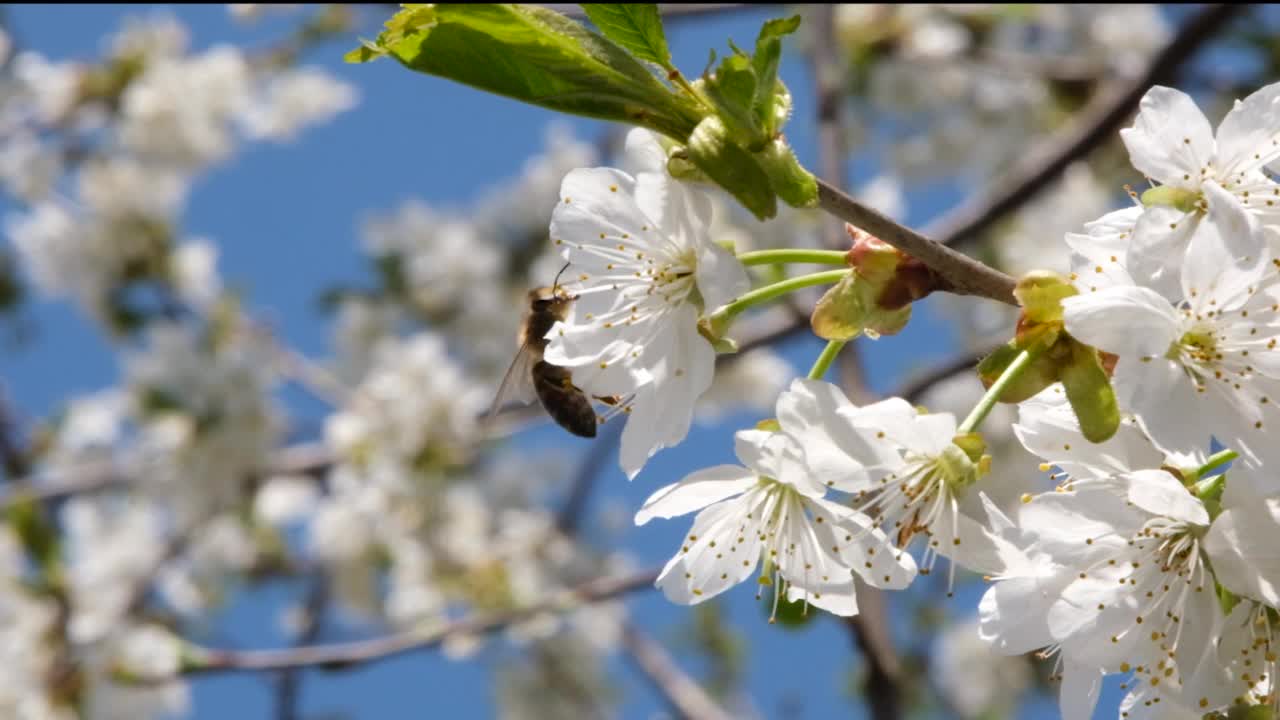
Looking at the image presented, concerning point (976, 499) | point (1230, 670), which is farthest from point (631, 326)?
point (1230, 670)

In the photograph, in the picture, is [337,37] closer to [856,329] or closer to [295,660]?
[295,660]

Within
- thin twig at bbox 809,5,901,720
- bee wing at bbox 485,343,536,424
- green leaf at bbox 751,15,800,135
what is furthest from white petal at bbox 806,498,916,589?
thin twig at bbox 809,5,901,720

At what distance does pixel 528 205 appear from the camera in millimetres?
5852

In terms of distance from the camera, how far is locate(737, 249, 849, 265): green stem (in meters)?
1.18

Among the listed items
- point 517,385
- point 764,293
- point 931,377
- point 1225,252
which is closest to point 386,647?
point 517,385

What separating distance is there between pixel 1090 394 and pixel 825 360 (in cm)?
26

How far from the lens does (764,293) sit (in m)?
1.22

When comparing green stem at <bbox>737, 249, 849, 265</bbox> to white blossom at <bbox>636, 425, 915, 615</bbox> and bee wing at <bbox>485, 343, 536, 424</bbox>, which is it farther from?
bee wing at <bbox>485, 343, 536, 424</bbox>

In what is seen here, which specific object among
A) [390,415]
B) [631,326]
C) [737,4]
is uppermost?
[737,4]

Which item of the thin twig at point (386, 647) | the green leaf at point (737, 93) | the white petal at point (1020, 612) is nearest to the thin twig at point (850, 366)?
the thin twig at point (386, 647)

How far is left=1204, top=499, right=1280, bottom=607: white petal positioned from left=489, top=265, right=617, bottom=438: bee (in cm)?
88

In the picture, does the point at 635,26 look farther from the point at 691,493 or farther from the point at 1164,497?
the point at 1164,497

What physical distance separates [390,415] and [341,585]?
38.6 inches

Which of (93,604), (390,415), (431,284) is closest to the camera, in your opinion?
(390,415)
